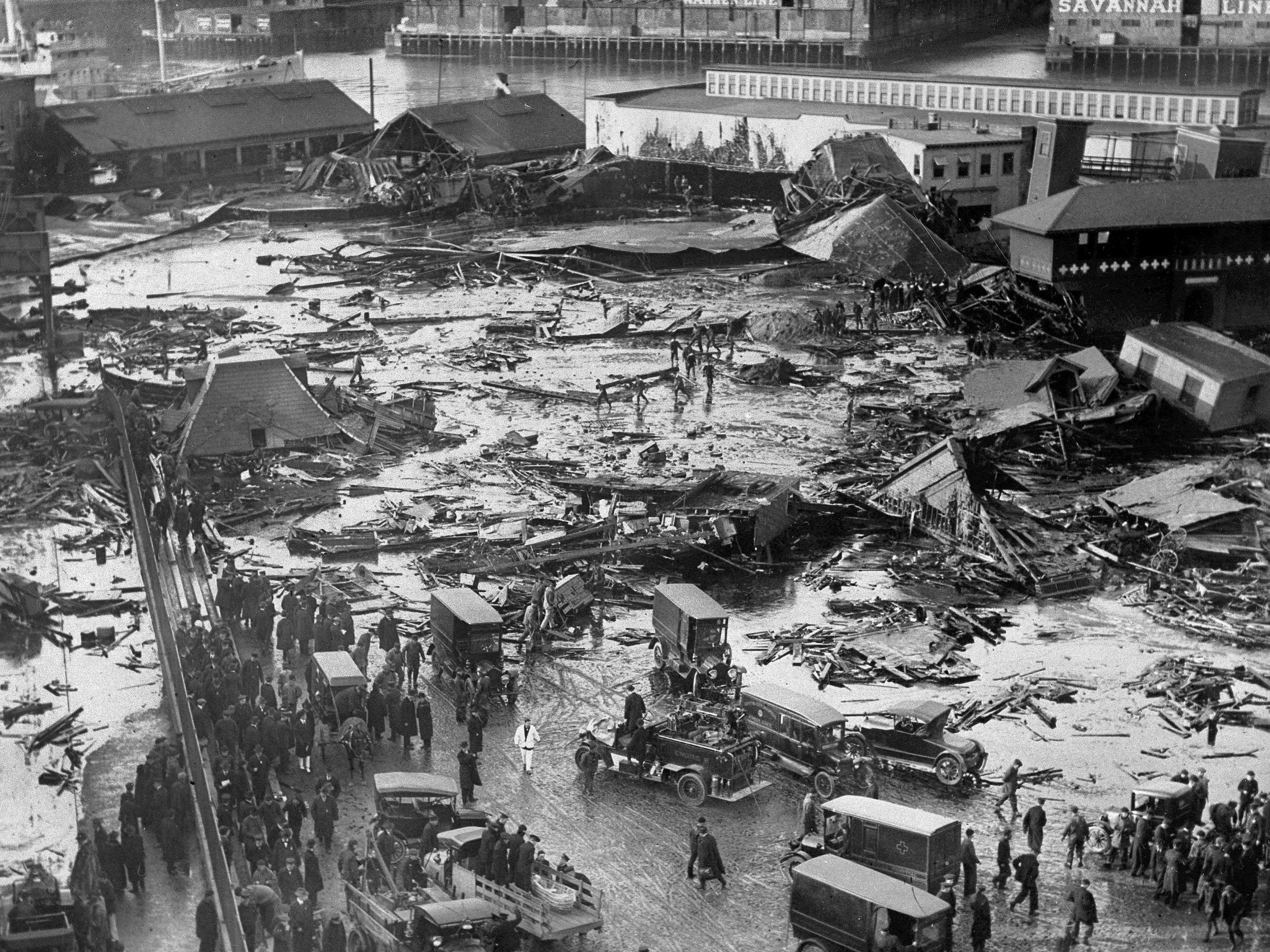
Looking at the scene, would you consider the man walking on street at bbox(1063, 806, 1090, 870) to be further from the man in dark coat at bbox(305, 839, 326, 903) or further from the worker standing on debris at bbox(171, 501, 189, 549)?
the worker standing on debris at bbox(171, 501, 189, 549)

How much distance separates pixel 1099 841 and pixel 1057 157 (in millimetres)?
40556

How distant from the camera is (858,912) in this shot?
20859mm

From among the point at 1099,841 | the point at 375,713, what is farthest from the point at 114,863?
the point at 1099,841

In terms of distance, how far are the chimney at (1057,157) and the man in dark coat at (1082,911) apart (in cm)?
4209

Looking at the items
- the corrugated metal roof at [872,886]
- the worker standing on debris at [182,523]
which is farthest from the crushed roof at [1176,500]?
the worker standing on debris at [182,523]

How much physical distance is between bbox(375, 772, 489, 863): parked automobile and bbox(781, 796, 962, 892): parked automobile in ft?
15.2

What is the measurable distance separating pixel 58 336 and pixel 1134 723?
118 ft

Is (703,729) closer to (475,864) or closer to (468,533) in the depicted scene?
(475,864)

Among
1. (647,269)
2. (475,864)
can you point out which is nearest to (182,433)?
(475,864)

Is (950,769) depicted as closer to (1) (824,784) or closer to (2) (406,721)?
(1) (824,784)

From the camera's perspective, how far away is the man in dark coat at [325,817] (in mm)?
23859

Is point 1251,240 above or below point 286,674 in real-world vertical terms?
above

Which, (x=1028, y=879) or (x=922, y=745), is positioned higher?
(x=922, y=745)

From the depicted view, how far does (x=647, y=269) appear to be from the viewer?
216 feet
